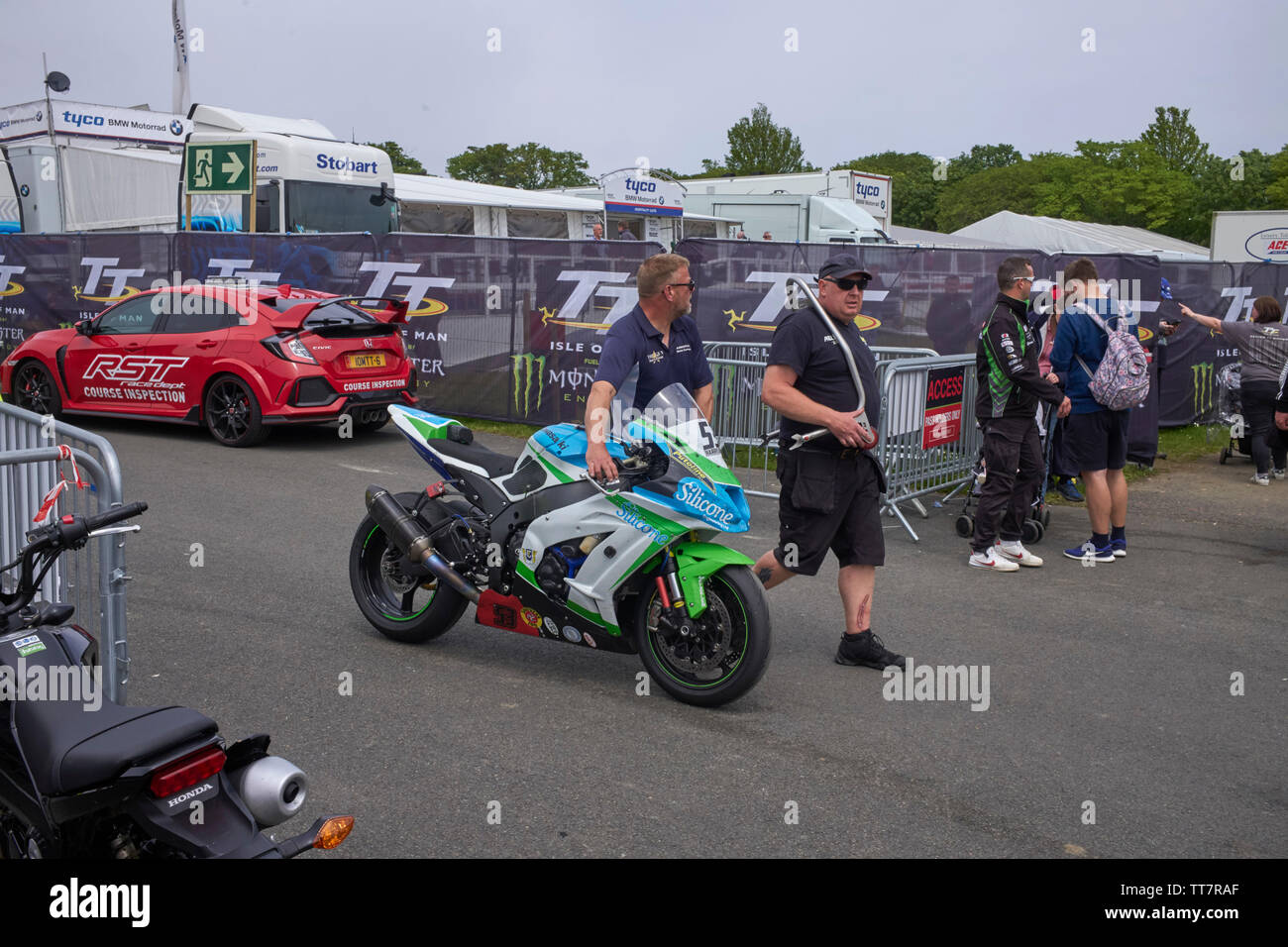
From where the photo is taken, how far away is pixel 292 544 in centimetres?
779

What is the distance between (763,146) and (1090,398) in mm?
72580

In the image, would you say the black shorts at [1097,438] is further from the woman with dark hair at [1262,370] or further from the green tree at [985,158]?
the green tree at [985,158]

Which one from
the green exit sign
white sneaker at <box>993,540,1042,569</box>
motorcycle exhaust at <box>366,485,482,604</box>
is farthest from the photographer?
the green exit sign

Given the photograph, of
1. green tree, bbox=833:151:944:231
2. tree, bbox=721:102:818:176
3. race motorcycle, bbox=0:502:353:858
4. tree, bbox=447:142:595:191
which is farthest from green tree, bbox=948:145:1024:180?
race motorcycle, bbox=0:502:353:858

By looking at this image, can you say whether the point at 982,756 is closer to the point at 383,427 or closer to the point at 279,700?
the point at 279,700

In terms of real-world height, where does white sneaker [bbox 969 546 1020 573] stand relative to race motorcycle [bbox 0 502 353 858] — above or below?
below

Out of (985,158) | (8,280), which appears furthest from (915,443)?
(985,158)

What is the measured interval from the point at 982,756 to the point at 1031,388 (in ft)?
11.0

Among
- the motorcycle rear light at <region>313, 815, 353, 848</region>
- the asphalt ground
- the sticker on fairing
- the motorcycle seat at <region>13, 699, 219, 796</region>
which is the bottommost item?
the asphalt ground

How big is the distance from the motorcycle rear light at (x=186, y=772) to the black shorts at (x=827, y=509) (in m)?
3.27

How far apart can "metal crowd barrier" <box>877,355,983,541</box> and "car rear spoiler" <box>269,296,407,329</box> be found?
17.3 feet

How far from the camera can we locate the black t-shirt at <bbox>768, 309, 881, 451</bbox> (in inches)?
214

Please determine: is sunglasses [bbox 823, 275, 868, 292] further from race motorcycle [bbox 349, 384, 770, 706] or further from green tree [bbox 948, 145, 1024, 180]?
green tree [bbox 948, 145, 1024, 180]
